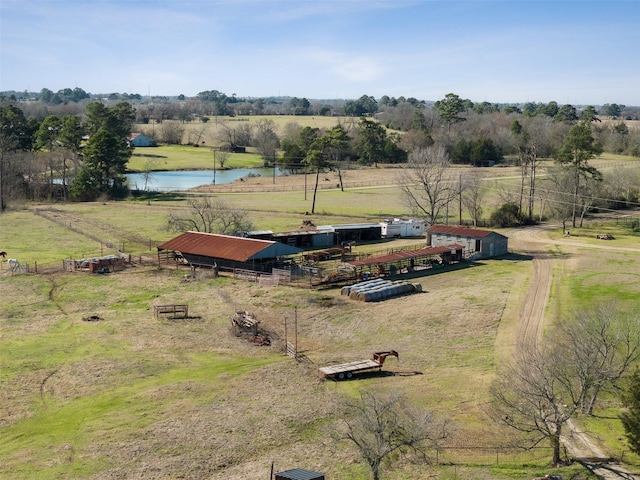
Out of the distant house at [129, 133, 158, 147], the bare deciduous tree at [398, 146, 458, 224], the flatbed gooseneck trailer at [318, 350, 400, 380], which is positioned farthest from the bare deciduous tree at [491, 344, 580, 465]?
the distant house at [129, 133, 158, 147]

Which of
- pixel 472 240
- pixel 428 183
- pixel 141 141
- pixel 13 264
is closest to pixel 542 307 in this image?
pixel 472 240

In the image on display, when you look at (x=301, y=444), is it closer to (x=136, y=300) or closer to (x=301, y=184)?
(x=136, y=300)

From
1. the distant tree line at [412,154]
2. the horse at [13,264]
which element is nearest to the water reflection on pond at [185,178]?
the distant tree line at [412,154]

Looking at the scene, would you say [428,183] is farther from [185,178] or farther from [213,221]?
[185,178]

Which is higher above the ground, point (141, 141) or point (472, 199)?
point (141, 141)

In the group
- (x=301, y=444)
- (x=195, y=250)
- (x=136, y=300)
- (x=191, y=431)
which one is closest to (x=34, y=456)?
(x=191, y=431)

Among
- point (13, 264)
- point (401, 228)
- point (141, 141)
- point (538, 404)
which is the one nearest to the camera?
→ point (538, 404)
